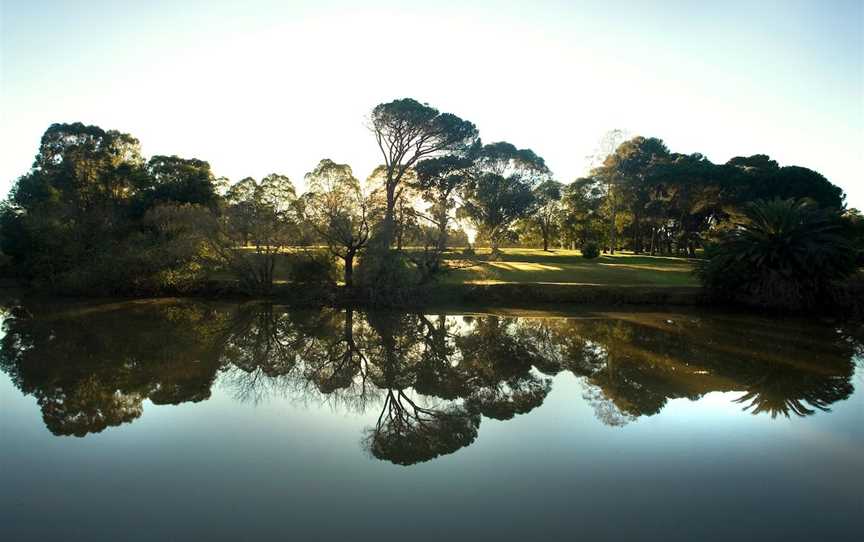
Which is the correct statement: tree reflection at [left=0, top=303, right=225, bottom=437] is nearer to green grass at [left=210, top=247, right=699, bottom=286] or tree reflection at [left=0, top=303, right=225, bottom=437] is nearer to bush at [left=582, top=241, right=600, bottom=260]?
green grass at [left=210, top=247, right=699, bottom=286]

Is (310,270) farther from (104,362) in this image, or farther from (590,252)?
(590,252)

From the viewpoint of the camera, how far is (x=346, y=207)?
2477cm

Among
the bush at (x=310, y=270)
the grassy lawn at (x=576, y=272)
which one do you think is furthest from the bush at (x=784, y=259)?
the bush at (x=310, y=270)

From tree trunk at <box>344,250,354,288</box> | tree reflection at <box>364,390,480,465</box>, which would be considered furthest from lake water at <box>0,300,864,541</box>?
tree trunk at <box>344,250,354,288</box>

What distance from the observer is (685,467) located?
6406 mm

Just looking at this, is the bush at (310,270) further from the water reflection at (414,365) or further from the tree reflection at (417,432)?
the tree reflection at (417,432)

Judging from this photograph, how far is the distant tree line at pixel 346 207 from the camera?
24953mm

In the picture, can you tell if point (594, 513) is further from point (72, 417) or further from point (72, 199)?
point (72, 199)

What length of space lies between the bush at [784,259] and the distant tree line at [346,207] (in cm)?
126

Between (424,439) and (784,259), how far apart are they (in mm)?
22800

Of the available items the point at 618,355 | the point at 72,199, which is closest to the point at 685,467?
the point at 618,355

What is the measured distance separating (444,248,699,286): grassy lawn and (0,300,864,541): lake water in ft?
43.0

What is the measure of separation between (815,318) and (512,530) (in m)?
23.0

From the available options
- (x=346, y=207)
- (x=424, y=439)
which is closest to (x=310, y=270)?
(x=346, y=207)
